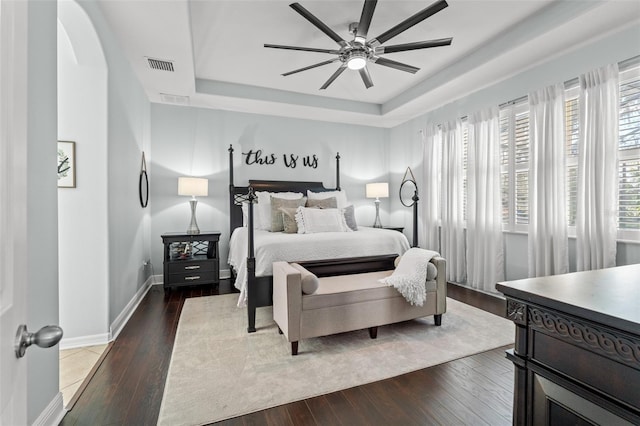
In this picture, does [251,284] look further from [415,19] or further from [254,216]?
[415,19]

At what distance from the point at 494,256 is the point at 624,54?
2.28m

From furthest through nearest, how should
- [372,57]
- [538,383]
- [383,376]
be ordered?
[372,57] < [383,376] < [538,383]

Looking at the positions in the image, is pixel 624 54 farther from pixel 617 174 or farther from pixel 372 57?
pixel 372 57

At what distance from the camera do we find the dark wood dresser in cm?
65

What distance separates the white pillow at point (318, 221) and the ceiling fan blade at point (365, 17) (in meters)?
1.92

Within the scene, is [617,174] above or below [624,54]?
below

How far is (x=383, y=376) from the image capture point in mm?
1962

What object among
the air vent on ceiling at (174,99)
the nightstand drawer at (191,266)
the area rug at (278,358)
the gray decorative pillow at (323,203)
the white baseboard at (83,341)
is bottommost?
the area rug at (278,358)

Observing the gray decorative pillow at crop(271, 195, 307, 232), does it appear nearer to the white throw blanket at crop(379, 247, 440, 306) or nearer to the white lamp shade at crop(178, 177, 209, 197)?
the white lamp shade at crop(178, 177, 209, 197)

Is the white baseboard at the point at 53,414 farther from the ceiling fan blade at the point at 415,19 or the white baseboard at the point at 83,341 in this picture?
the ceiling fan blade at the point at 415,19

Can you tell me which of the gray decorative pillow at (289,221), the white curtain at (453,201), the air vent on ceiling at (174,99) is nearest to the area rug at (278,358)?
the gray decorative pillow at (289,221)

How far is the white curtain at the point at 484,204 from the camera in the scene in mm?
3662

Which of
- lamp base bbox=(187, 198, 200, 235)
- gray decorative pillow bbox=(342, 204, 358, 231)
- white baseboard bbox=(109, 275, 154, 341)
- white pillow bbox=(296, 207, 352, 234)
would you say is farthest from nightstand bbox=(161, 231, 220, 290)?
gray decorative pillow bbox=(342, 204, 358, 231)

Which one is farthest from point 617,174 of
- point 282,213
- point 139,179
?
point 139,179
